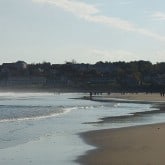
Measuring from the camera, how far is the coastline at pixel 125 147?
13375mm

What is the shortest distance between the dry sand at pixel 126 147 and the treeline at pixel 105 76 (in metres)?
121

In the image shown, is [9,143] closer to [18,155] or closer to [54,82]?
[18,155]

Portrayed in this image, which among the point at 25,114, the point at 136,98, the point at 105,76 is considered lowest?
the point at 25,114

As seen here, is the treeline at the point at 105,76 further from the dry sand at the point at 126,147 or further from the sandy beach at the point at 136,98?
→ the dry sand at the point at 126,147

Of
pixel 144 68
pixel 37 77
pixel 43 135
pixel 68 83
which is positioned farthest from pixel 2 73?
pixel 43 135

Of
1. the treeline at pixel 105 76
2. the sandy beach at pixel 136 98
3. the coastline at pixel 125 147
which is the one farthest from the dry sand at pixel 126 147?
the treeline at pixel 105 76

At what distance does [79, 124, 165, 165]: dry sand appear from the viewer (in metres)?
13.3

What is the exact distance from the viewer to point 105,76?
176625 millimetres

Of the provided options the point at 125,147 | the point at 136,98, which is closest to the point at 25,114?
the point at 125,147

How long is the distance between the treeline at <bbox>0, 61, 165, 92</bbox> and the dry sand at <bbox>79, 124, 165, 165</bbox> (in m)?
121

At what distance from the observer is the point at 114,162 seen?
13.1m

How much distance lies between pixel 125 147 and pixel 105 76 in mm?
160706

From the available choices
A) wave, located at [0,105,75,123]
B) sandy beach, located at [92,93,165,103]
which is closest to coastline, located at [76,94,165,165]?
wave, located at [0,105,75,123]

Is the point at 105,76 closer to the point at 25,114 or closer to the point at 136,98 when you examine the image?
the point at 136,98
